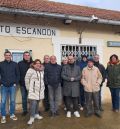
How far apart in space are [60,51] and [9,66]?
2.51m

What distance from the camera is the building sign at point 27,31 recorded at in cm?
980

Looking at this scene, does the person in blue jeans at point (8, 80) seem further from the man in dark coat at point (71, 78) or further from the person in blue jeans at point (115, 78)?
the person in blue jeans at point (115, 78)

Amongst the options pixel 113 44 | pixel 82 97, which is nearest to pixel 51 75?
pixel 82 97

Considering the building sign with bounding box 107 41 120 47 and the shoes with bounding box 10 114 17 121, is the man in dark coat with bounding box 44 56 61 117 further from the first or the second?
the building sign with bounding box 107 41 120 47

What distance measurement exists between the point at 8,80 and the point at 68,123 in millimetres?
2011

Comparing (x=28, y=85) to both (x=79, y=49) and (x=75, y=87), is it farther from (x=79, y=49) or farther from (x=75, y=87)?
(x=79, y=49)

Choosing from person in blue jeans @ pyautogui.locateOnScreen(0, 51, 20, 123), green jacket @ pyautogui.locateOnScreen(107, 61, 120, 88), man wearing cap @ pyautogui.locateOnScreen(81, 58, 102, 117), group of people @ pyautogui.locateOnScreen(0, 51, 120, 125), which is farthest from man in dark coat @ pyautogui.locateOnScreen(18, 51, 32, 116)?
green jacket @ pyautogui.locateOnScreen(107, 61, 120, 88)

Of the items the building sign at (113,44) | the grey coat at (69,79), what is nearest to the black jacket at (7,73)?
the grey coat at (69,79)

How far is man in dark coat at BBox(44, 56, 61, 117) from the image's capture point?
932 cm

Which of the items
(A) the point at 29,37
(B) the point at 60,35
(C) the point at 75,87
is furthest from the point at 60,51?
(C) the point at 75,87

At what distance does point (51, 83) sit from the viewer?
30.7ft

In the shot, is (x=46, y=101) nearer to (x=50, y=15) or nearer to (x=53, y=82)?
(x=53, y=82)

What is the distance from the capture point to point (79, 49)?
11570 mm

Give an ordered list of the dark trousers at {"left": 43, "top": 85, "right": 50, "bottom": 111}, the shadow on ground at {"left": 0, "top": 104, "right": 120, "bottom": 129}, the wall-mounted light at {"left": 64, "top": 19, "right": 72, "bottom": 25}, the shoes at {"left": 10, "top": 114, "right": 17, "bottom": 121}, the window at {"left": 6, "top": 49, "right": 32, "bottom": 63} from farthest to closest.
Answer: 1. the wall-mounted light at {"left": 64, "top": 19, "right": 72, "bottom": 25}
2. the window at {"left": 6, "top": 49, "right": 32, "bottom": 63}
3. the dark trousers at {"left": 43, "top": 85, "right": 50, "bottom": 111}
4. the shoes at {"left": 10, "top": 114, "right": 17, "bottom": 121}
5. the shadow on ground at {"left": 0, "top": 104, "right": 120, "bottom": 129}
